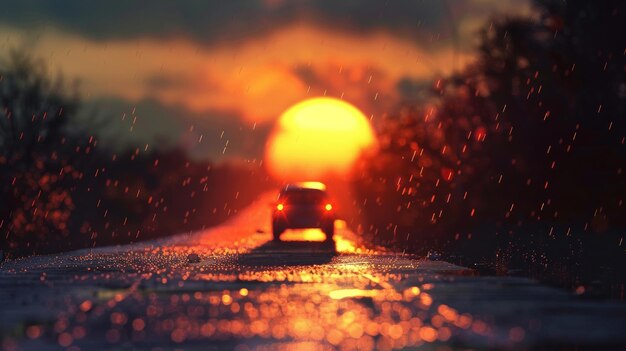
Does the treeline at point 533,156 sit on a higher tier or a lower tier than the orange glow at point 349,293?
higher

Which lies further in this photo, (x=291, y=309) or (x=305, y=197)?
(x=305, y=197)

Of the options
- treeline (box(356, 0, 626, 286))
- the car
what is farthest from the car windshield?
treeline (box(356, 0, 626, 286))

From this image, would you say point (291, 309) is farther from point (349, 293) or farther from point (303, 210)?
point (303, 210)

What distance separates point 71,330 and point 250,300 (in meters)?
3.60

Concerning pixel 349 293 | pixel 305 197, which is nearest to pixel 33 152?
pixel 305 197

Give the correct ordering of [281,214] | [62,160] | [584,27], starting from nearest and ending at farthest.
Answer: [584,27], [281,214], [62,160]

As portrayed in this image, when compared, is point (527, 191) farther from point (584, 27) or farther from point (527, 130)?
point (584, 27)

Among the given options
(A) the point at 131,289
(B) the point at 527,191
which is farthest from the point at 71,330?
(B) the point at 527,191

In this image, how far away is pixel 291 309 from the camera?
13891mm

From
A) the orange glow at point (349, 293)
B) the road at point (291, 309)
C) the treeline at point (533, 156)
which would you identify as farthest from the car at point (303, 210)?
the orange glow at point (349, 293)

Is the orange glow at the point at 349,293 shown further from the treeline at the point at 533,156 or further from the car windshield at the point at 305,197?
the car windshield at the point at 305,197

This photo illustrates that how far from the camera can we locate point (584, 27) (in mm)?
34281

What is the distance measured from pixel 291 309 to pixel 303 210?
78.3 feet

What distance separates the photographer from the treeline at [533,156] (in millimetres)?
32125
